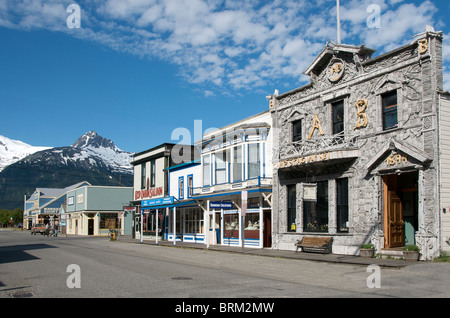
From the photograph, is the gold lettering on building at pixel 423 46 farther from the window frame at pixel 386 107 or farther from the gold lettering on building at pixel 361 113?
the gold lettering on building at pixel 361 113

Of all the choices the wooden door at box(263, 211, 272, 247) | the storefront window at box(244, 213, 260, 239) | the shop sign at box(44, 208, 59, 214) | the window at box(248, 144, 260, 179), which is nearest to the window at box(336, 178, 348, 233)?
the wooden door at box(263, 211, 272, 247)

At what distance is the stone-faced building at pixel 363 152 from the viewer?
17.2m

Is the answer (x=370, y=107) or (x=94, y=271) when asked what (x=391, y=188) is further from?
(x=94, y=271)

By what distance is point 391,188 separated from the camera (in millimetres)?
19438

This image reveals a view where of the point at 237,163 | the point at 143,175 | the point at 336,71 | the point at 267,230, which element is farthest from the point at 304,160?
the point at 143,175

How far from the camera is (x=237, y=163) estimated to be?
1139 inches

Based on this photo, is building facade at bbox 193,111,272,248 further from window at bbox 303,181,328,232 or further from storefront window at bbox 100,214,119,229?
storefront window at bbox 100,214,119,229

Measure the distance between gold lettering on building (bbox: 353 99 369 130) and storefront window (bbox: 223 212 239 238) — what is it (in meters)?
11.8

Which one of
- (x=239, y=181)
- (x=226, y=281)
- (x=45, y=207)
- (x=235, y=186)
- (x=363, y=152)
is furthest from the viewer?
(x=45, y=207)

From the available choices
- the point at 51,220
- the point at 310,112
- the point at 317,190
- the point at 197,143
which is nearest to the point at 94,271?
the point at 317,190

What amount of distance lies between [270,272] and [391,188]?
7.82 metres

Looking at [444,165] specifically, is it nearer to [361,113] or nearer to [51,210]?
[361,113]

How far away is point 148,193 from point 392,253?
3021cm

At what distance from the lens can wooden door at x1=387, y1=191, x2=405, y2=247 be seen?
19.0 meters
